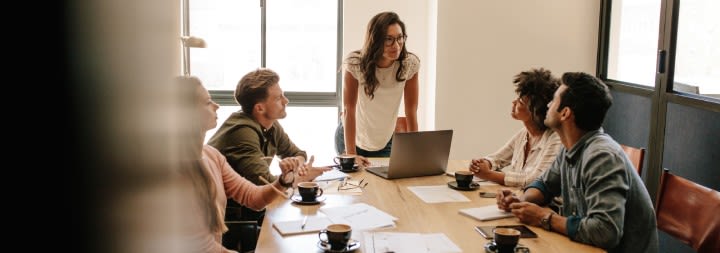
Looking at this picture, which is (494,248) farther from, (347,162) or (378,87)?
(378,87)

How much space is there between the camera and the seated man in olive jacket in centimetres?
255

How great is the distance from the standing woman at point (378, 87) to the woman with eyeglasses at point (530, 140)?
0.60 metres

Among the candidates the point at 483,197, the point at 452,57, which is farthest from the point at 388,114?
the point at 452,57

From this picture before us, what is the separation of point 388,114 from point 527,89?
2.59 feet

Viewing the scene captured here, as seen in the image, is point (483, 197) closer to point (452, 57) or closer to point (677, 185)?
point (677, 185)

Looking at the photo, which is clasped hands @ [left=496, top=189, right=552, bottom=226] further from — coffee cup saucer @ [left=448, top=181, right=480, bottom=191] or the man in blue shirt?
coffee cup saucer @ [left=448, top=181, right=480, bottom=191]

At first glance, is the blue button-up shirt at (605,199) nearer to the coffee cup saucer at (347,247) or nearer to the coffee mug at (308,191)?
the coffee cup saucer at (347,247)

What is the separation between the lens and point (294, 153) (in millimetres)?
3084

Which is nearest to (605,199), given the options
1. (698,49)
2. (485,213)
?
(485,213)

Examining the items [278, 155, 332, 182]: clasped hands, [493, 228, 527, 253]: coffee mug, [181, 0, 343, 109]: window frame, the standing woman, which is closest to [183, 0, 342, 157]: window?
[181, 0, 343, 109]: window frame

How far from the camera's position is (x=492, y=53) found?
450 cm

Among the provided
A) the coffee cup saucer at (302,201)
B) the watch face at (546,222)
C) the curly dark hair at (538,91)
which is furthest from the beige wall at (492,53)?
the watch face at (546,222)

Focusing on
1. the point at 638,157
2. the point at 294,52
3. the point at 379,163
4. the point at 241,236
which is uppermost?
the point at 294,52

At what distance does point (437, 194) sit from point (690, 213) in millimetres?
831
